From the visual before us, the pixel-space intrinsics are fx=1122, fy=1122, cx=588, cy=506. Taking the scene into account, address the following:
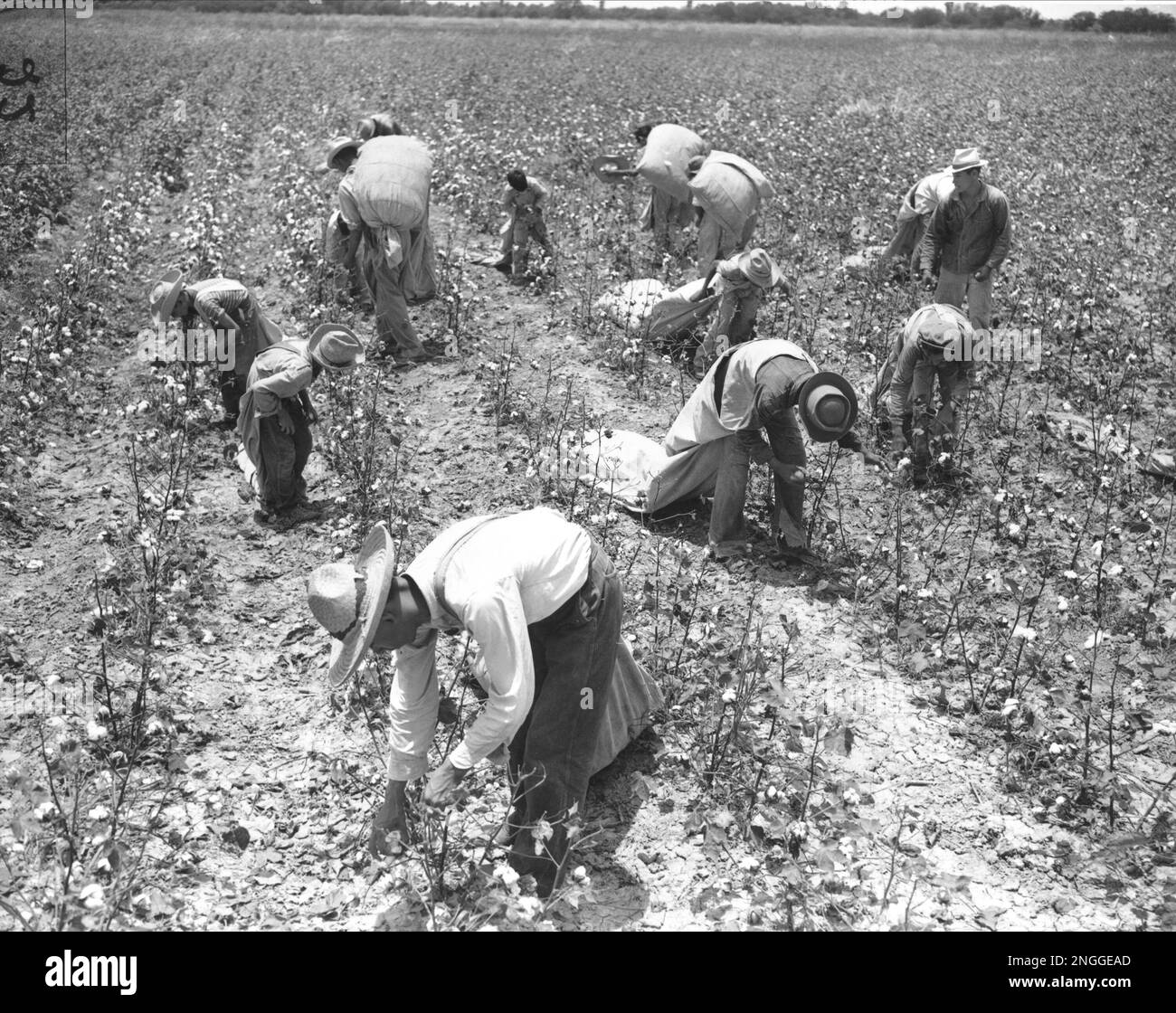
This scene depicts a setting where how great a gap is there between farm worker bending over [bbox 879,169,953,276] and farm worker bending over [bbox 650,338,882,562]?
3238 millimetres

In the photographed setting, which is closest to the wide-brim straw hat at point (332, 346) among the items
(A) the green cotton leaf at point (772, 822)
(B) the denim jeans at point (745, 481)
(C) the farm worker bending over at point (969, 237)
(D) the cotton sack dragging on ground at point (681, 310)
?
(B) the denim jeans at point (745, 481)

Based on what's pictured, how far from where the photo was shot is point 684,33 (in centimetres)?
3438

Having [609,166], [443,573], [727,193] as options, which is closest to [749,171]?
[727,193]

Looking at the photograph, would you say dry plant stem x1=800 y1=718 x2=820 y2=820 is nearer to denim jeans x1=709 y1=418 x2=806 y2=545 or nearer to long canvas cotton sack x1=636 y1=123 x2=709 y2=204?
denim jeans x1=709 y1=418 x2=806 y2=545

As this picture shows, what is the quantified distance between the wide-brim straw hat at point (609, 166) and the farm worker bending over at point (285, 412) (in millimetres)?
4939

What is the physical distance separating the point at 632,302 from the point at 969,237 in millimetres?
2410

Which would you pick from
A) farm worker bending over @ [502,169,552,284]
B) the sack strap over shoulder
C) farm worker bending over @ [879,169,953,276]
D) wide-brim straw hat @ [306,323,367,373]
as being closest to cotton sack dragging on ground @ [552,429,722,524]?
wide-brim straw hat @ [306,323,367,373]

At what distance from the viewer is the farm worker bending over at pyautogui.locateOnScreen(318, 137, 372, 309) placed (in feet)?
27.1

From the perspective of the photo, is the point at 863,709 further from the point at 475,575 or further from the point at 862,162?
the point at 862,162

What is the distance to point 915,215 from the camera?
884 cm

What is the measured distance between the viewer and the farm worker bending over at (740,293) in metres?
6.58

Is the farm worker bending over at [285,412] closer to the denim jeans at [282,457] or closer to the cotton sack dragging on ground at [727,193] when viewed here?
the denim jeans at [282,457]

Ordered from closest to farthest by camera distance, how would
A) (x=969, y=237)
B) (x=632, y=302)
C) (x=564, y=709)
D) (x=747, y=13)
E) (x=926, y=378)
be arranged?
(x=564, y=709), (x=926, y=378), (x=969, y=237), (x=632, y=302), (x=747, y=13)

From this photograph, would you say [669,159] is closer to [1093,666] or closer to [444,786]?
[1093,666]
